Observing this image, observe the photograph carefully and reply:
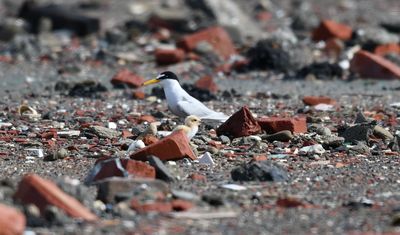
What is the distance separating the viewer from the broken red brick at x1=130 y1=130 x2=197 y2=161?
8.77 m

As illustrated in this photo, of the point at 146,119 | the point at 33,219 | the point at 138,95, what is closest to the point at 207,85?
the point at 138,95

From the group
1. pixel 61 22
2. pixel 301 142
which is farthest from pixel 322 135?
pixel 61 22

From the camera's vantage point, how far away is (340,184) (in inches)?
320

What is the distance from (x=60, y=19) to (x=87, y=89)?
6.74 meters

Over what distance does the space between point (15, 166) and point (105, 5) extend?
15.0m

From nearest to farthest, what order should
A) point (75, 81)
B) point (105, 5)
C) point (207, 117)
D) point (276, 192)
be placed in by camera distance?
point (276, 192) → point (207, 117) → point (75, 81) → point (105, 5)

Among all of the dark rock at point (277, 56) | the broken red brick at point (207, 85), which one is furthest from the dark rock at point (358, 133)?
the dark rock at point (277, 56)

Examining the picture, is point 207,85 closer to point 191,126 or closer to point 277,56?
point 277,56

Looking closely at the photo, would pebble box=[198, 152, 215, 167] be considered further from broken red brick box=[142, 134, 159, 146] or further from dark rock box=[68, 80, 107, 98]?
dark rock box=[68, 80, 107, 98]

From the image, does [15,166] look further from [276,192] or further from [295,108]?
[295,108]

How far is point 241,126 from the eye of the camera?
406 inches

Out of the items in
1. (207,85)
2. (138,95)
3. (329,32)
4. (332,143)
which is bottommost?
(138,95)

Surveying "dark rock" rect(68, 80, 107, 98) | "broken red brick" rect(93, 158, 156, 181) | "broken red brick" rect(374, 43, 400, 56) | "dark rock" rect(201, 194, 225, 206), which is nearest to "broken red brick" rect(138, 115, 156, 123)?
"dark rock" rect(68, 80, 107, 98)

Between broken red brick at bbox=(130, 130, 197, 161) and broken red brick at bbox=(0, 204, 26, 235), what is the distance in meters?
2.61
